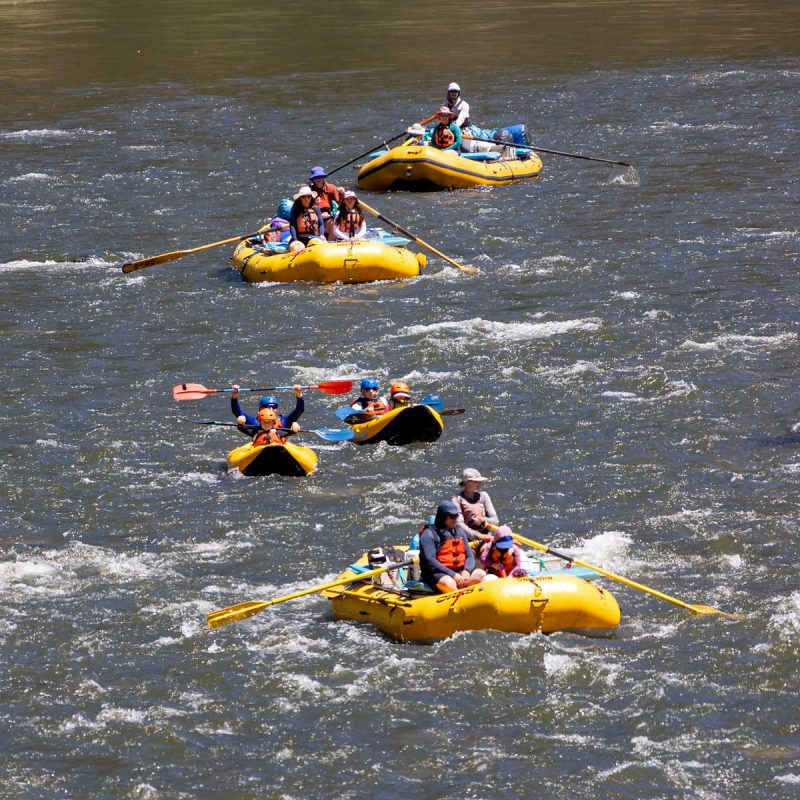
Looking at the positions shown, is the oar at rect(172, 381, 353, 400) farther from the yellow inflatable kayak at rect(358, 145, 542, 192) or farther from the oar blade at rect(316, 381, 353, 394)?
the yellow inflatable kayak at rect(358, 145, 542, 192)

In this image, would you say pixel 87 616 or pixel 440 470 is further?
pixel 440 470

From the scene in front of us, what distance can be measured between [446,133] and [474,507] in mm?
18519

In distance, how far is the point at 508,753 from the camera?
40.4ft

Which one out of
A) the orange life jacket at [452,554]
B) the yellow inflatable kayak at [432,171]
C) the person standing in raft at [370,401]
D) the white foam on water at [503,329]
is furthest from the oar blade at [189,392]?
the yellow inflatable kayak at [432,171]

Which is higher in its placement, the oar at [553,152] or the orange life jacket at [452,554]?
the orange life jacket at [452,554]

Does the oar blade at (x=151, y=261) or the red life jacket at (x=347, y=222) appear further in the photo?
the oar blade at (x=151, y=261)

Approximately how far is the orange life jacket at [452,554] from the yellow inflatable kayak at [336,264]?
1161cm

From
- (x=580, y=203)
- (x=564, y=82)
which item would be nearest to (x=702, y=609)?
(x=580, y=203)

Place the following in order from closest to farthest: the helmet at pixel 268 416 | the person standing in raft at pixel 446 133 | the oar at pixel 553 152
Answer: the helmet at pixel 268 416 < the person standing in raft at pixel 446 133 < the oar at pixel 553 152

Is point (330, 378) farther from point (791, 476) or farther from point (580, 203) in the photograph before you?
point (580, 203)

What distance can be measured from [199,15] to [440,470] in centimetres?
5166

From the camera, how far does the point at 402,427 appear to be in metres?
18.8

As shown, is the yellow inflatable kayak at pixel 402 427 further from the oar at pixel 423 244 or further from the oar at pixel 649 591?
the oar at pixel 423 244

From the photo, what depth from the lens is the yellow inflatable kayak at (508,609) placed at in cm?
1370
